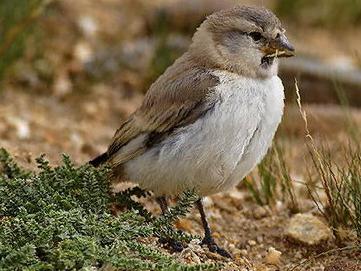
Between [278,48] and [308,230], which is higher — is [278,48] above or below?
above

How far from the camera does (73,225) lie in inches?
172

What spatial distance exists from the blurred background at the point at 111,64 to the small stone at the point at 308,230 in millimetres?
962

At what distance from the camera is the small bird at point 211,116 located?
482 centimetres

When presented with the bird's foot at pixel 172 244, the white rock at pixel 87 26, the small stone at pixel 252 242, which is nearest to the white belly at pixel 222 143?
the bird's foot at pixel 172 244

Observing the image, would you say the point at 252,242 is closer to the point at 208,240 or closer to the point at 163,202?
the point at 208,240

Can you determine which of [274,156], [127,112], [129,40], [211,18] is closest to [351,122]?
[274,156]

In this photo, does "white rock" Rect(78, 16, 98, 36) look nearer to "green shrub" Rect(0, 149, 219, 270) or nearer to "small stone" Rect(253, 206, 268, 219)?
"small stone" Rect(253, 206, 268, 219)

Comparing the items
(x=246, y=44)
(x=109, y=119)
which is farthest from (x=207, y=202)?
(x=109, y=119)

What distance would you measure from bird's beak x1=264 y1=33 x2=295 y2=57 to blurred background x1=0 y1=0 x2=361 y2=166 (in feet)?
3.90

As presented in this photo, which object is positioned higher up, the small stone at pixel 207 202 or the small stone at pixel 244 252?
the small stone at pixel 207 202

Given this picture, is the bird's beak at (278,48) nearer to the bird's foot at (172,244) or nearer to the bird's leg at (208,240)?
the bird's leg at (208,240)

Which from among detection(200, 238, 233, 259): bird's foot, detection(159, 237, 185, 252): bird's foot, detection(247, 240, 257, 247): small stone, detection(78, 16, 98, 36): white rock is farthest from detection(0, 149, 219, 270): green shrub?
detection(78, 16, 98, 36): white rock

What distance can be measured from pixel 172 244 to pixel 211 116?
66 cm

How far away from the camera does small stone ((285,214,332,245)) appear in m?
5.25
